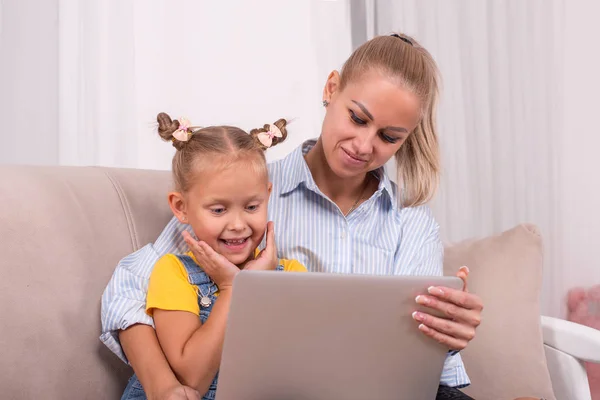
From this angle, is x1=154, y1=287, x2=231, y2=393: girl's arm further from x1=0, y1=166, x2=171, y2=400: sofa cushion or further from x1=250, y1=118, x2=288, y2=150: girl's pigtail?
x1=250, y1=118, x2=288, y2=150: girl's pigtail

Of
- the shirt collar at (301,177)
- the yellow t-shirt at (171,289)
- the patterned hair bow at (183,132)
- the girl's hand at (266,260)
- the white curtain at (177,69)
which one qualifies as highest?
the white curtain at (177,69)

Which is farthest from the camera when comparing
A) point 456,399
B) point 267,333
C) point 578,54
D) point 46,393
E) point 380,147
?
point 578,54

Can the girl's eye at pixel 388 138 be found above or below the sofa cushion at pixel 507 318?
above

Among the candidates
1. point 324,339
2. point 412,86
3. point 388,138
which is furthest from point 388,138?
point 324,339

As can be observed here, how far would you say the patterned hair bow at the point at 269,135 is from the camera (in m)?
1.45

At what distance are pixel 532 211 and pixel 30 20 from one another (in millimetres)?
2108

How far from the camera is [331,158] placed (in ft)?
5.13

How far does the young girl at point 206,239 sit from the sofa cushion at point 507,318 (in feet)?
2.17

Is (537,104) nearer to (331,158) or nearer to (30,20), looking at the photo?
(331,158)

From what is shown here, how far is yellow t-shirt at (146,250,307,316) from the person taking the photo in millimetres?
1298

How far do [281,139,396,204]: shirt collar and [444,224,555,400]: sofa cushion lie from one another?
324mm

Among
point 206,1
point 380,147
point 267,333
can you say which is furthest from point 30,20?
point 267,333

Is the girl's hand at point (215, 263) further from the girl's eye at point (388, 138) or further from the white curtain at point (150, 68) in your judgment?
the white curtain at point (150, 68)

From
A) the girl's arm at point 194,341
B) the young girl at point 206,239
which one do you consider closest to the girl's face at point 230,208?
the young girl at point 206,239
